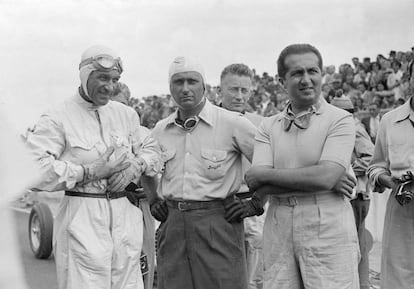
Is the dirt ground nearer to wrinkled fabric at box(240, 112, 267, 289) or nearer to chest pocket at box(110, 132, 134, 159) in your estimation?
chest pocket at box(110, 132, 134, 159)

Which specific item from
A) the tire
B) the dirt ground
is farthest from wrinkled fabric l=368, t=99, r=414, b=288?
the tire

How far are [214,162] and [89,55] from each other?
116 centimetres

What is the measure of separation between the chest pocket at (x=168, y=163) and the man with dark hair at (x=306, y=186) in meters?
0.73

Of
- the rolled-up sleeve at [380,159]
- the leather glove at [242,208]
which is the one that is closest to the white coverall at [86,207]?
the leather glove at [242,208]

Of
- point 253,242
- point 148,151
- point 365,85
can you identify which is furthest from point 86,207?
point 365,85

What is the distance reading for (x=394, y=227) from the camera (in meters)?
4.99

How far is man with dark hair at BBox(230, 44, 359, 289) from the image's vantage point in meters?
4.21

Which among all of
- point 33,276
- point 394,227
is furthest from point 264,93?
point 394,227

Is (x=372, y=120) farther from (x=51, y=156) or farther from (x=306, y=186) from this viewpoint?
(x=51, y=156)

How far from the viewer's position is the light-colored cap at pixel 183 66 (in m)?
4.99

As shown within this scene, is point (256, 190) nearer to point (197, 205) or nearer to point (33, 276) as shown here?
point (197, 205)

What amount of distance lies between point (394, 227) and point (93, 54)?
2.51 metres

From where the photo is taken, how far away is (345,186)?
14.1ft

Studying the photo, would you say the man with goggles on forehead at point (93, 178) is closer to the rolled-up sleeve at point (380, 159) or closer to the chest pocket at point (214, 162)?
the chest pocket at point (214, 162)
